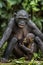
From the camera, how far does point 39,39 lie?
6.16m

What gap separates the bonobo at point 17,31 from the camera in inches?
238

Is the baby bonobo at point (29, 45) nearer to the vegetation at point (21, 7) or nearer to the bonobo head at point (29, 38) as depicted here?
the bonobo head at point (29, 38)

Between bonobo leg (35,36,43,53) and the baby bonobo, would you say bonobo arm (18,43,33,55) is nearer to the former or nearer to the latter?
the baby bonobo

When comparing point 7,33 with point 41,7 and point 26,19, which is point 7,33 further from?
point 41,7

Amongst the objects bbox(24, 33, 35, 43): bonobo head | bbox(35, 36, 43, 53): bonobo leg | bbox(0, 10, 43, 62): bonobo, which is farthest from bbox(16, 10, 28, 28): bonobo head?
bbox(35, 36, 43, 53): bonobo leg

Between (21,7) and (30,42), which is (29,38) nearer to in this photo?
(30,42)

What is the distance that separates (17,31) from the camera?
6328mm

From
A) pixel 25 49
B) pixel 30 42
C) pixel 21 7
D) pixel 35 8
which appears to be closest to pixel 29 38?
pixel 30 42

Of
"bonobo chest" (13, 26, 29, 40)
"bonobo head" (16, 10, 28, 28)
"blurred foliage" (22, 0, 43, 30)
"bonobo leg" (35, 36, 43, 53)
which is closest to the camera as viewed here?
"bonobo head" (16, 10, 28, 28)

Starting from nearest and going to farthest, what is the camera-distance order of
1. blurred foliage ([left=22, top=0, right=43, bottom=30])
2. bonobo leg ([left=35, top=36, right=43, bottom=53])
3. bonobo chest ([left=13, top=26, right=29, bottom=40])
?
bonobo leg ([left=35, top=36, right=43, bottom=53]), bonobo chest ([left=13, top=26, right=29, bottom=40]), blurred foliage ([left=22, top=0, right=43, bottom=30])

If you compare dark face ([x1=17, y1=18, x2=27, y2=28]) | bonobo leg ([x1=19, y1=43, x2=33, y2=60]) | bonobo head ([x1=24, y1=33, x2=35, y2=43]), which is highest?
dark face ([x1=17, y1=18, x2=27, y2=28])

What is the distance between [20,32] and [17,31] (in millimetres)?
57

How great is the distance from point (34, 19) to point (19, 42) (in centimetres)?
151

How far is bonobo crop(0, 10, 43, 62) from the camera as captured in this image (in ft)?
19.9
